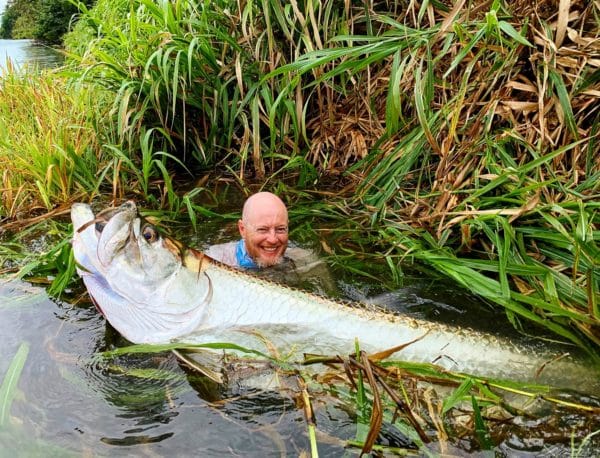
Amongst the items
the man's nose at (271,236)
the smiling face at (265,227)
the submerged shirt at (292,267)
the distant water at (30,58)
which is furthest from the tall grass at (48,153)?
the man's nose at (271,236)

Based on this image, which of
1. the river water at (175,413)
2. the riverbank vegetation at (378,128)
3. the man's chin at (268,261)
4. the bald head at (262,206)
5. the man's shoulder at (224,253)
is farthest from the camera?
the man's shoulder at (224,253)

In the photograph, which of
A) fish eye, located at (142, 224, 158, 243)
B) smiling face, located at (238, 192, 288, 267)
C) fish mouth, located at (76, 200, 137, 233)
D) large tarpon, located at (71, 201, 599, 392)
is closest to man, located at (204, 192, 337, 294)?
smiling face, located at (238, 192, 288, 267)

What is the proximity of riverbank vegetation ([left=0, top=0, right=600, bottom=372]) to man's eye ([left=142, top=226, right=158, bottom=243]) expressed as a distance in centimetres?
130

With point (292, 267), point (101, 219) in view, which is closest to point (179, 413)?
point (101, 219)

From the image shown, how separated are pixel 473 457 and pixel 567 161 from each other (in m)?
2.02

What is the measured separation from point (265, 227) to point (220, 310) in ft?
2.95

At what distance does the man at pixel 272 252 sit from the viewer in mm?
3125

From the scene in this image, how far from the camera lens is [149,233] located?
2.27 meters

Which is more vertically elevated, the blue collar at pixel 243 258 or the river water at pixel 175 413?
the blue collar at pixel 243 258

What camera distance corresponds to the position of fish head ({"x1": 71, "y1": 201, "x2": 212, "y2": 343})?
2.19m

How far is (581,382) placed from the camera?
2002mm

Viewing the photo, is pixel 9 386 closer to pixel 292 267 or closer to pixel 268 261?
pixel 268 261

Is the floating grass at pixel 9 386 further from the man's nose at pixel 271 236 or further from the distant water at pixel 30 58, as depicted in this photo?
the distant water at pixel 30 58

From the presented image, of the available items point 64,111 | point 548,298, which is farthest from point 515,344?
point 64,111
